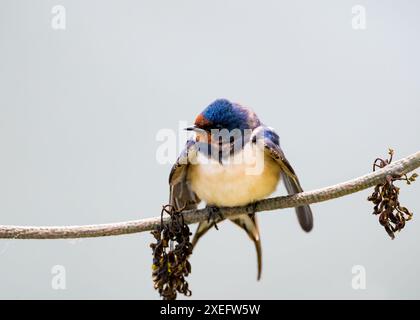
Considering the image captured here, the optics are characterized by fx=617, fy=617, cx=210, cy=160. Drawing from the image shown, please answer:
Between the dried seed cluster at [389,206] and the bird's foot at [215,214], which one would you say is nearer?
the dried seed cluster at [389,206]

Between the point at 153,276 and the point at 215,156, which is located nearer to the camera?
the point at 153,276

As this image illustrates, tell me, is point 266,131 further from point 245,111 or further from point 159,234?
point 159,234

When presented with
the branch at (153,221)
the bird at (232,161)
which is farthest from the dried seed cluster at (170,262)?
the bird at (232,161)

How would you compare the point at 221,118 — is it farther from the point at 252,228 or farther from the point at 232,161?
the point at 252,228

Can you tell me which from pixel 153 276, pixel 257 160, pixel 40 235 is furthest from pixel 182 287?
pixel 257 160

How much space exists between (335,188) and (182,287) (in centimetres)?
36

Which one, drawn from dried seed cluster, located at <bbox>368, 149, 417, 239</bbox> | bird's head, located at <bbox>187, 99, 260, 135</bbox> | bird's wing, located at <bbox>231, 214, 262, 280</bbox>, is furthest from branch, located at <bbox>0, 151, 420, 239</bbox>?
bird's wing, located at <bbox>231, 214, 262, 280</bbox>

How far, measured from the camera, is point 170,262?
48.3 inches

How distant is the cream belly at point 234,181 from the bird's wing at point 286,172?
32 mm

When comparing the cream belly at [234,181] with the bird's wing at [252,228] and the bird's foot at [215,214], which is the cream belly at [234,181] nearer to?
the bird's foot at [215,214]

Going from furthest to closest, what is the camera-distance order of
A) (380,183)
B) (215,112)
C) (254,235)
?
(254,235) → (215,112) → (380,183)

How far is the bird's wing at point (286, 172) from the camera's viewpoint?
59.2 inches

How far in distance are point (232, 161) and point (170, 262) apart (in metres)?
0.35

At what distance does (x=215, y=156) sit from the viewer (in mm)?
1505
